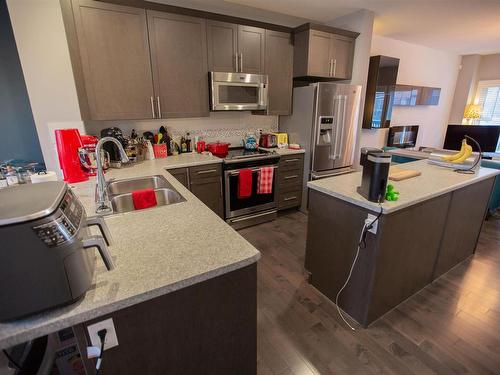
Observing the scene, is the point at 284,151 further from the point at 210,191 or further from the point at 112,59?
the point at 112,59

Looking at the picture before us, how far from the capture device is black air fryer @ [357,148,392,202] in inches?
59.2

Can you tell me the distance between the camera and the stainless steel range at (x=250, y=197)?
289 centimetres

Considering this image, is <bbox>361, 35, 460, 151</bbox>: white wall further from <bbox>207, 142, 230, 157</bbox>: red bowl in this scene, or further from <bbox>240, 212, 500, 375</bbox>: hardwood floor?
<bbox>240, 212, 500, 375</bbox>: hardwood floor

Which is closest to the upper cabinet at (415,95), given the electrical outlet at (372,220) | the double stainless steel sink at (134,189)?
the electrical outlet at (372,220)

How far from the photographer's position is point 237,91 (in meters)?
3.01

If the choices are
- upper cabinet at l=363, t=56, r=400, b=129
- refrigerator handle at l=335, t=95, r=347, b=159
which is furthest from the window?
refrigerator handle at l=335, t=95, r=347, b=159

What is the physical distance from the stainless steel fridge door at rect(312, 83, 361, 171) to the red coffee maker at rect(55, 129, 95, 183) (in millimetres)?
2534

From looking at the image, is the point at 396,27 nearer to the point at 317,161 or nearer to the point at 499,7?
the point at 499,7

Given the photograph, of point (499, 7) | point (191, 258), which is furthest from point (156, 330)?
point (499, 7)

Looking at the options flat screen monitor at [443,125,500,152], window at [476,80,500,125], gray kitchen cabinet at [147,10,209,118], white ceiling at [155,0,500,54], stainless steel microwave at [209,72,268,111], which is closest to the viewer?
gray kitchen cabinet at [147,10,209,118]

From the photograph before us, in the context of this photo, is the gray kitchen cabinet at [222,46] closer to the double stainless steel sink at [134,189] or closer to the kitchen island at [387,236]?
the double stainless steel sink at [134,189]

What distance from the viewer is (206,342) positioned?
961 millimetres

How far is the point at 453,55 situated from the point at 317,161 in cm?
506

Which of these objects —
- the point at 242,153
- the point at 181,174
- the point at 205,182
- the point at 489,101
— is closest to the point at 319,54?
the point at 242,153
